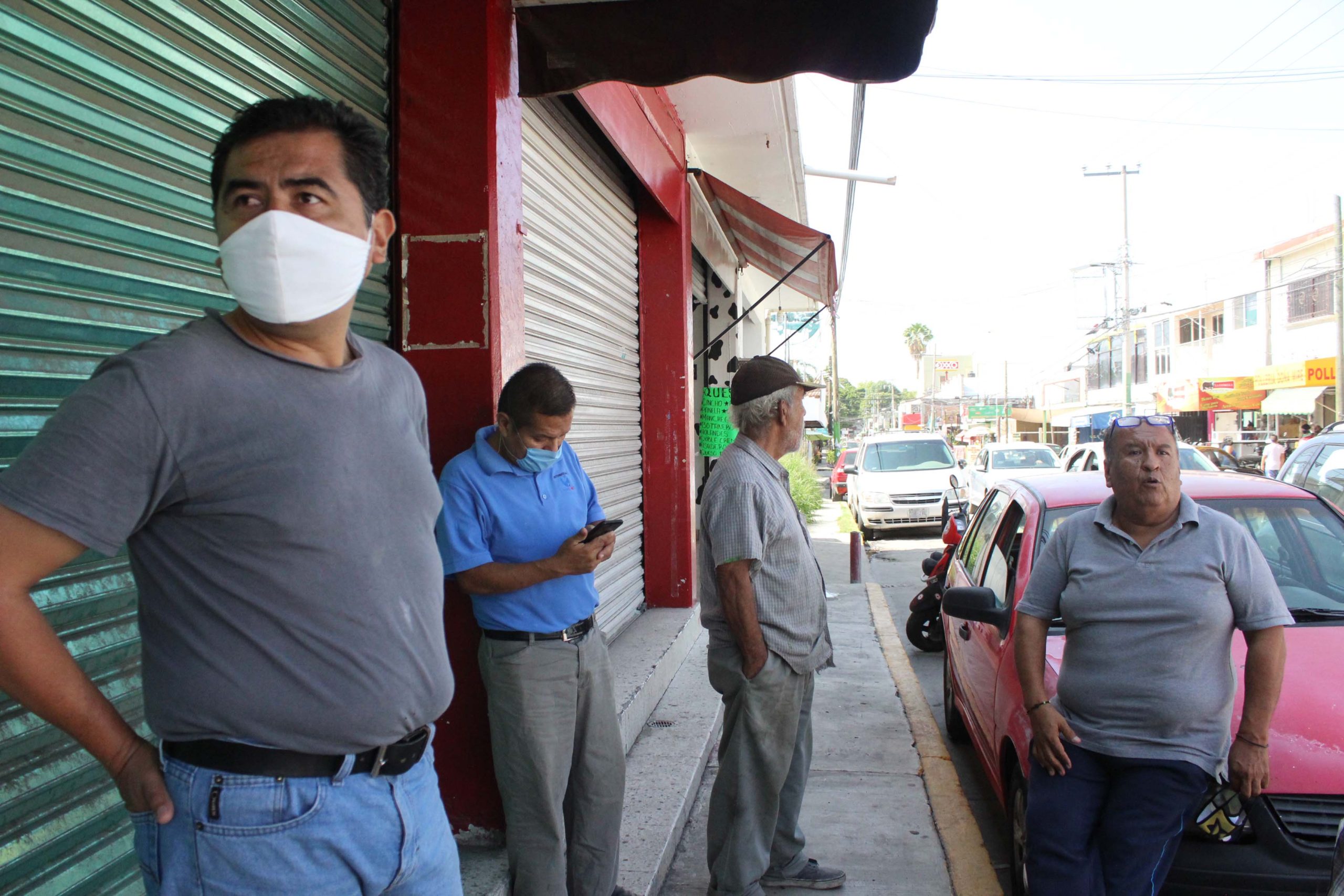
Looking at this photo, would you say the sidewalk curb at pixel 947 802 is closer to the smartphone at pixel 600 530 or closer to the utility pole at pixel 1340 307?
the smartphone at pixel 600 530

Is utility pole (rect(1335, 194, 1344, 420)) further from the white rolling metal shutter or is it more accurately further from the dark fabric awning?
the dark fabric awning

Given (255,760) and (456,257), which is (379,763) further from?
(456,257)

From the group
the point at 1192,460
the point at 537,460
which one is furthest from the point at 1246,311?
the point at 537,460

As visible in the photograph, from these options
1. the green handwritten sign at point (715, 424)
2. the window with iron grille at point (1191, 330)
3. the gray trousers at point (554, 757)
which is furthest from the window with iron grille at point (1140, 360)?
the gray trousers at point (554, 757)

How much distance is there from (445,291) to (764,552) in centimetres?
144

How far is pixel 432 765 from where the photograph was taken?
168cm

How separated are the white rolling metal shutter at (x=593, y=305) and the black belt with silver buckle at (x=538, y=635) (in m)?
1.29

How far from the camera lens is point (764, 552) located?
3189 mm

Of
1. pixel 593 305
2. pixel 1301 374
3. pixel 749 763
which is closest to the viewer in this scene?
pixel 749 763

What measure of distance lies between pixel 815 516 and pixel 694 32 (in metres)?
16.8

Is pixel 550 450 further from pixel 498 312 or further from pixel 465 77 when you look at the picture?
pixel 465 77

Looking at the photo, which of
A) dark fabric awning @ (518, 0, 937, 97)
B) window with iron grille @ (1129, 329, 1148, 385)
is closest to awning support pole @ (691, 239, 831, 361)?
dark fabric awning @ (518, 0, 937, 97)

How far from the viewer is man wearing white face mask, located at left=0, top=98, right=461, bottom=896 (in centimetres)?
128

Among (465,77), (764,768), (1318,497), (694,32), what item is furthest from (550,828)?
(1318,497)
